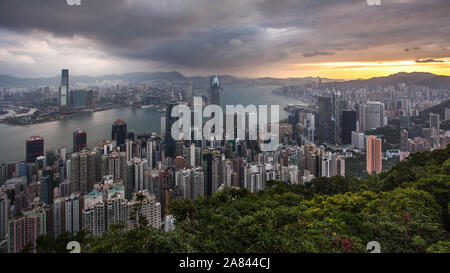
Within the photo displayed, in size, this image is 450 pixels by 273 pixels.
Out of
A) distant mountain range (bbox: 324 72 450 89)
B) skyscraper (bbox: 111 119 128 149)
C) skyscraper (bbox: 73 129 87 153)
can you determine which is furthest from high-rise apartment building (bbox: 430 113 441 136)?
skyscraper (bbox: 73 129 87 153)

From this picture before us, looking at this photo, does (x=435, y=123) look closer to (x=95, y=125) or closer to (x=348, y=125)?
(x=348, y=125)

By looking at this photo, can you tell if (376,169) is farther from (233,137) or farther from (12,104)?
(12,104)

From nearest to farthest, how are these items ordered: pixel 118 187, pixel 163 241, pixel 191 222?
pixel 163 241 < pixel 191 222 < pixel 118 187

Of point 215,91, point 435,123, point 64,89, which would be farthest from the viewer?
Result: point 435,123

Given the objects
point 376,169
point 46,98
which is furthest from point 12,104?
point 376,169

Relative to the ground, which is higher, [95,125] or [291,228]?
[95,125]

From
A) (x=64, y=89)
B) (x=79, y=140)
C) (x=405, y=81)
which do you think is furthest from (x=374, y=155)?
(x=64, y=89)

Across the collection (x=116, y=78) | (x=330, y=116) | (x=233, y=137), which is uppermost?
(x=116, y=78)
